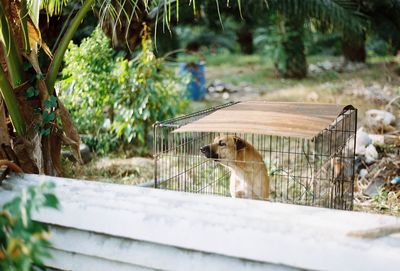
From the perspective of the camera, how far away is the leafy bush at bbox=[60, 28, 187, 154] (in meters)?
6.75

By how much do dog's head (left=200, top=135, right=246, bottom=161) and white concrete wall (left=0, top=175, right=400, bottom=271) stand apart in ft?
6.66

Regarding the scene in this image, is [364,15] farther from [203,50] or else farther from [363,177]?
[203,50]

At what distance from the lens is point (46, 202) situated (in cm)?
171

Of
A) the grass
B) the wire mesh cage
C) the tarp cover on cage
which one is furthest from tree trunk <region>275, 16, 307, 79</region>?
the tarp cover on cage

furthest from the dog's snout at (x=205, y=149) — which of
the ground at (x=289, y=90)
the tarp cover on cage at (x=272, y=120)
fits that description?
the ground at (x=289, y=90)

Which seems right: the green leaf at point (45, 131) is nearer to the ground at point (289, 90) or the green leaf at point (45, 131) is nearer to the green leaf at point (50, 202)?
the green leaf at point (50, 202)

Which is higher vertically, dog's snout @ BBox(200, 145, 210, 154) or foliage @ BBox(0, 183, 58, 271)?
foliage @ BBox(0, 183, 58, 271)

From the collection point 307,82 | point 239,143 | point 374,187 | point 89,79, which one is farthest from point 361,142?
point 307,82

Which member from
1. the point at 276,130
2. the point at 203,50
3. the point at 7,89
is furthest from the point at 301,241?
the point at 203,50

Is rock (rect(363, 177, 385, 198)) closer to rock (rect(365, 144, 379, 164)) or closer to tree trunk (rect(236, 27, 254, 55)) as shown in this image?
rock (rect(365, 144, 379, 164))

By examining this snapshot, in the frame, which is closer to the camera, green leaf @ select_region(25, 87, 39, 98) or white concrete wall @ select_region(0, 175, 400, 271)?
white concrete wall @ select_region(0, 175, 400, 271)

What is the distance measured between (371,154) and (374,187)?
80cm

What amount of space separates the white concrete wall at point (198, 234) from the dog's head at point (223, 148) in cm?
203

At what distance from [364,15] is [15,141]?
7.49 m
